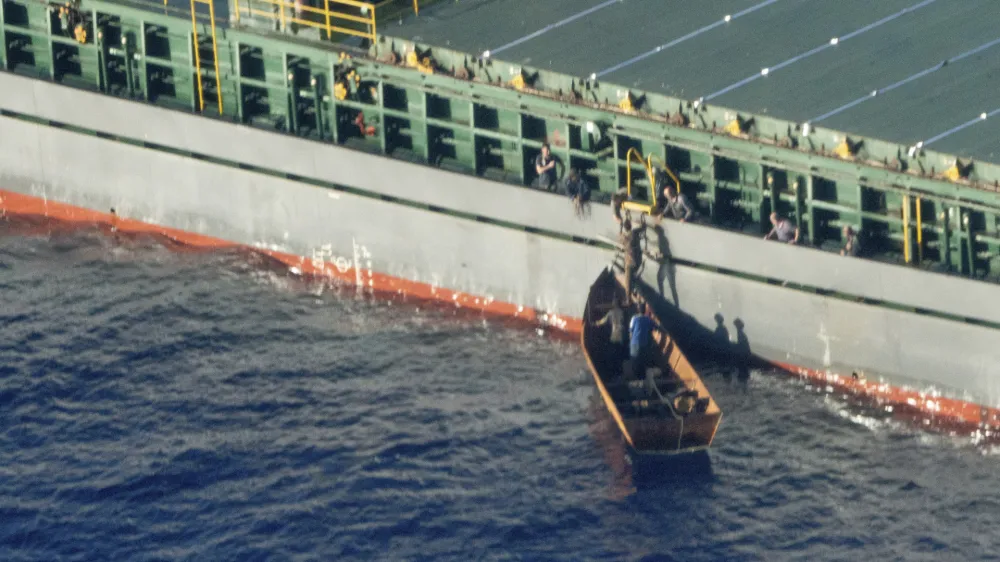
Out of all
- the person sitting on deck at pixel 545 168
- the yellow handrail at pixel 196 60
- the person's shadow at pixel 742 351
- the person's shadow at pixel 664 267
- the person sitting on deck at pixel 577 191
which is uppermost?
the yellow handrail at pixel 196 60

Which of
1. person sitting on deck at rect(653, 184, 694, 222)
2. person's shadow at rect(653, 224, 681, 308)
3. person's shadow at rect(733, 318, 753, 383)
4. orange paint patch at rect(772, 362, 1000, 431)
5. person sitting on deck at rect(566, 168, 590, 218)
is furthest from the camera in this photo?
person sitting on deck at rect(566, 168, 590, 218)

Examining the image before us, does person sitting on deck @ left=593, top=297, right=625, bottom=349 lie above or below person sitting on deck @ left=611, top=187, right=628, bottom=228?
below

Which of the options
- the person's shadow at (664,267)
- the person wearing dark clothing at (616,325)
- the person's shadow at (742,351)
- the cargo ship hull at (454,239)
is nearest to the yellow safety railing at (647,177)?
the person's shadow at (664,267)

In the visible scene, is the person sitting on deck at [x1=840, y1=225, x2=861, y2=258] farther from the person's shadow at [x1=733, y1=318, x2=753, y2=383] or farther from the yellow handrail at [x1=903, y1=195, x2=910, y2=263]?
the person's shadow at [x1=733, y1=318, x2=753, y2=383]

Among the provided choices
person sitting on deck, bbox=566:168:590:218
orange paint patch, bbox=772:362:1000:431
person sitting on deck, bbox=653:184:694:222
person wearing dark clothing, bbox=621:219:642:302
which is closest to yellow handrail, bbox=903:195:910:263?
Result: orange paint patch, bbox=772:362:1000:431

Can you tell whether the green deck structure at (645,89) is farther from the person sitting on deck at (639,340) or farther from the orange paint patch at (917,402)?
the person sitting on deck at (639,340)

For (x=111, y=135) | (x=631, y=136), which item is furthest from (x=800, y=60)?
(x=111, y=135)

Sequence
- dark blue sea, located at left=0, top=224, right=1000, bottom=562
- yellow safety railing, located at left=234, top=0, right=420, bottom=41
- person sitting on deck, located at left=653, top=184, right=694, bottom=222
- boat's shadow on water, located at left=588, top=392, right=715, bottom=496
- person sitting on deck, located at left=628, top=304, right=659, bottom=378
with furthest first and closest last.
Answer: yellow safety railing, located at left=234, top=0, right=420, bottom=41 → person sitting on deck, located at left=653, top=184, right=694, bottom=222 → person sitting on deck, located at left=628, top=304, right=659, bottom=378 → boat's shadow on water, located at left=588, top=392, right=715, bottom=496 → dark blue sea, located at left=0, top=224, right=1000, bottom=562
